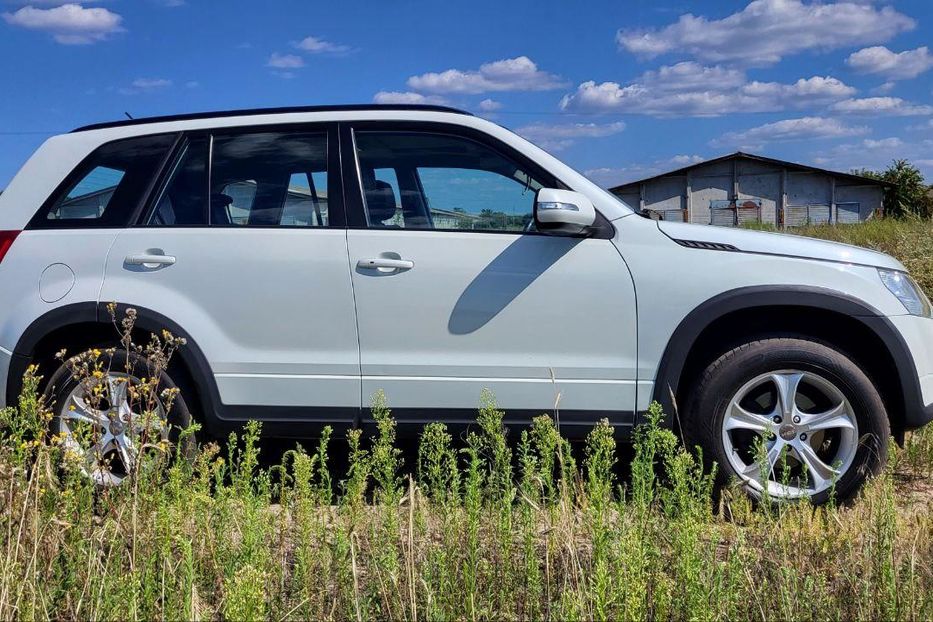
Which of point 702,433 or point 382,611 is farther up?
point 702,433

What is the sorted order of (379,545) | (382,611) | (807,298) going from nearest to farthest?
(382,611), (379,545), (807,298)

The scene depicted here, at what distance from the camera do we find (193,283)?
405cm

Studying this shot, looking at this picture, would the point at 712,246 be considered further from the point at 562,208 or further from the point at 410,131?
the point at 410,131

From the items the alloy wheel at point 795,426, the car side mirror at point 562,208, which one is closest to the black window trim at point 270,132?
the car side mirror at point 562,208

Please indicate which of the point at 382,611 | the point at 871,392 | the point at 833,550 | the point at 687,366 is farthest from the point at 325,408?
the point at 871,392

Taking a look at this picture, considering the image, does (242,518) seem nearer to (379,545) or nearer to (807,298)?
(379,545)

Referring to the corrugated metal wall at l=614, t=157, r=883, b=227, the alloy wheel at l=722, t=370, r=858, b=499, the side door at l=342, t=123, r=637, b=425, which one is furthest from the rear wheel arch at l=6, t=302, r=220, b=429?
the corrugated metal wall at l=614, t=157, r=883, b=227

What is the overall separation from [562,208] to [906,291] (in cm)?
175

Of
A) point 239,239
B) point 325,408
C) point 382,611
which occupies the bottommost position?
point 382,611

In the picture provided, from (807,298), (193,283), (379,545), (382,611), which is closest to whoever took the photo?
(382,611)

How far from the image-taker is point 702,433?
150 inches

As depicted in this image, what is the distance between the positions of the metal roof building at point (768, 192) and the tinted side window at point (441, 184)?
38.6m

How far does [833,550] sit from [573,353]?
1.37 metres

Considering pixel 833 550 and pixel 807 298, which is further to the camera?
pixel 807 298
